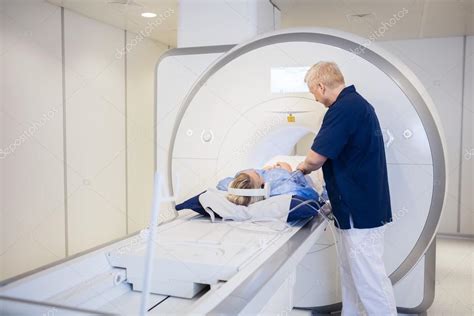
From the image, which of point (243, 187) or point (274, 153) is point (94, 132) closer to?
point (274, 153)

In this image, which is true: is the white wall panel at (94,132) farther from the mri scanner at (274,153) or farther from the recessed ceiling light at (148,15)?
the mri scanner at (274,153)

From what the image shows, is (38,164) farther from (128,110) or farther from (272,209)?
(272,209)

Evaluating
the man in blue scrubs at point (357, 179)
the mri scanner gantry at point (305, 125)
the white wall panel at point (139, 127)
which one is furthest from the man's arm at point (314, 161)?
the white wall panel at point (139, 127)

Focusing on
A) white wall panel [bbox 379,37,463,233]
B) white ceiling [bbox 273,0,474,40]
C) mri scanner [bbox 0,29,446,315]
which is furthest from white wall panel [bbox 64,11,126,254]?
white wall panel [bbox 379,37,463,233]

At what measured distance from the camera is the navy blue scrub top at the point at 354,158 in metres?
1.75

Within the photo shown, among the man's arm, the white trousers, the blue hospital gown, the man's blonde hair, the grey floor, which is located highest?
the man's blonde hair

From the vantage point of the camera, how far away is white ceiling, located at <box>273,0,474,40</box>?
3.10 metres

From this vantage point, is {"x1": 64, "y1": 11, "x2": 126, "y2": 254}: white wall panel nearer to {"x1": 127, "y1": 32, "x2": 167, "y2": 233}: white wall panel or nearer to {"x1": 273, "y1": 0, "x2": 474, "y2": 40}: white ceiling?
{"x1": 127, "y1": 32, "x2": 167, "y2": 233}: white wall panel

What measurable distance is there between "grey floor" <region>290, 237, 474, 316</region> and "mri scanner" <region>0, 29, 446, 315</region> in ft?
1.62

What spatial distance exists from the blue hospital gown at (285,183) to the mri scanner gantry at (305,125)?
169mm

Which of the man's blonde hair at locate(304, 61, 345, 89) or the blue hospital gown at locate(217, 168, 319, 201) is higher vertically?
the man's blonde hair at locate(304, 61, 345, 89)

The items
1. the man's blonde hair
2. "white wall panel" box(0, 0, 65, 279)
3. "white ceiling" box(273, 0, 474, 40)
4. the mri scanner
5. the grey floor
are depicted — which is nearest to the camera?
the mri scanner

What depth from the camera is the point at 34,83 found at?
3.01 meters

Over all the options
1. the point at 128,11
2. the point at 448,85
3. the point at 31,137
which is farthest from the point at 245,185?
the point at 448,85
